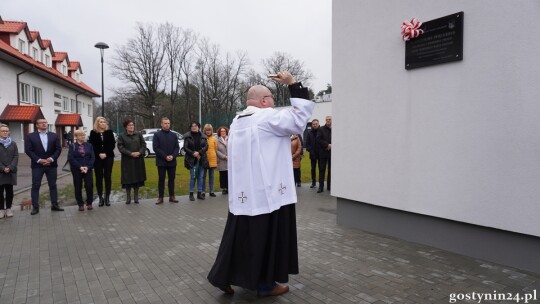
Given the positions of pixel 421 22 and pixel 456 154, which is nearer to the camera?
pixel 456 154

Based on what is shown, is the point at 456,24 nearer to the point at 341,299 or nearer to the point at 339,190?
the point at 339,190

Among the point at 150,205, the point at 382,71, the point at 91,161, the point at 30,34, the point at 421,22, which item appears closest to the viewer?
the point at 421,22

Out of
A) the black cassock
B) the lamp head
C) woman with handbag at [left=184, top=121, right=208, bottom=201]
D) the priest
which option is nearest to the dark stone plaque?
the priest

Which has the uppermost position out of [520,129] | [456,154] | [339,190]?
[520,129]

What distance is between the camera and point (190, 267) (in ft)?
15.1

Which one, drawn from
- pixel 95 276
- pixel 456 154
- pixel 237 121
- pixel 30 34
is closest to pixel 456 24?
pixel 456 154

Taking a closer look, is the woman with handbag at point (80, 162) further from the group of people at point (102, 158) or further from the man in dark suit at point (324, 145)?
the man in dark suit at point (324, 145)

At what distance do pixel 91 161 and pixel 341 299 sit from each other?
6574 mm

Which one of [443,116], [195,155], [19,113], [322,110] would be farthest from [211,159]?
[322,110]

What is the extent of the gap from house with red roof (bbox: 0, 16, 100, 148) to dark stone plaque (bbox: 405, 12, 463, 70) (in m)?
24.6

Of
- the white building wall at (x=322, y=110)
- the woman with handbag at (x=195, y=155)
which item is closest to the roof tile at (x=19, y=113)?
the woman with handbag at (x=195, y=155)

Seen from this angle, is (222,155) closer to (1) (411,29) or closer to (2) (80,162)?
(2) (80,162)

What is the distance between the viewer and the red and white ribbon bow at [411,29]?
5184mm

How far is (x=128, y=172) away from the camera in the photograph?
891 cm
